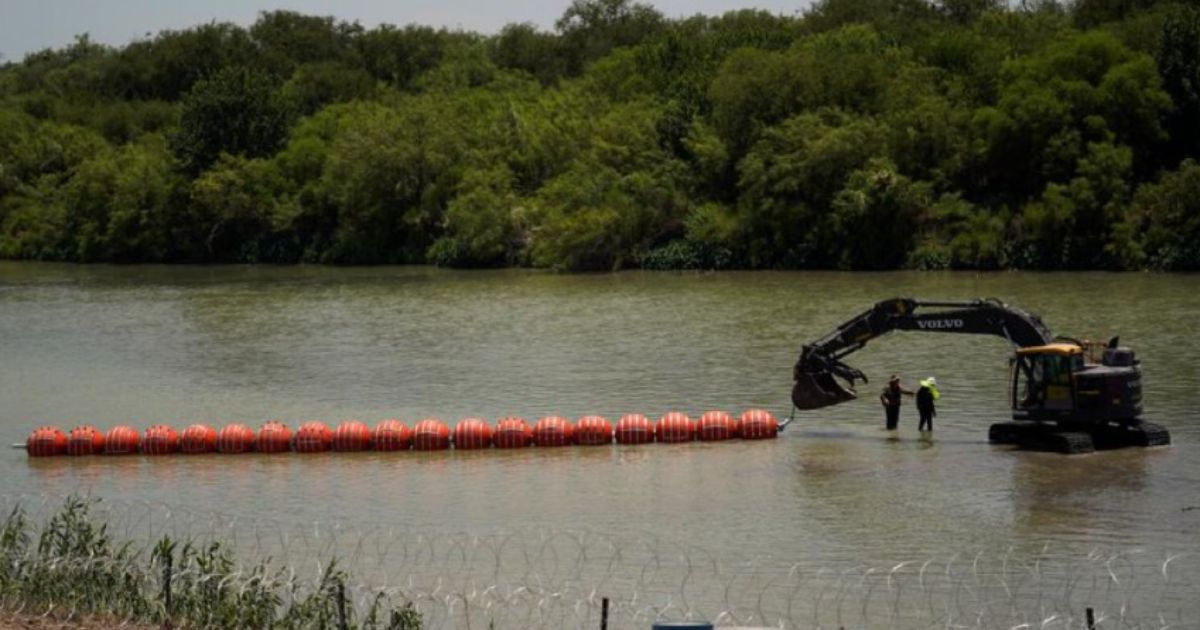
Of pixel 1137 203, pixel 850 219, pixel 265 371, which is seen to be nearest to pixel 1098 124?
pixel 1137 203

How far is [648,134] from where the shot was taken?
10269 cm

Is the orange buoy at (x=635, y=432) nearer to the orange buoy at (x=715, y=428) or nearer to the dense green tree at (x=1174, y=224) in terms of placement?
the orange buoy at (x=715, y=428)

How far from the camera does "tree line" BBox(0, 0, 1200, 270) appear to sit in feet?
276

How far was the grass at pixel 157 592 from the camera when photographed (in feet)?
64.7

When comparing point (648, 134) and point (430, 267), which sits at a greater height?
point (648, 134)

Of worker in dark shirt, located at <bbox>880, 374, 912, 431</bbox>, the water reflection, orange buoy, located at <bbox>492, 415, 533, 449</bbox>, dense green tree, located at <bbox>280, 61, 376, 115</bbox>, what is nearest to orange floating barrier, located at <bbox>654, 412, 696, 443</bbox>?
the water reflection

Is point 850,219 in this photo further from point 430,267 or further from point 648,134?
point 430,267

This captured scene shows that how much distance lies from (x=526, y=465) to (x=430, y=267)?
70.3 metres

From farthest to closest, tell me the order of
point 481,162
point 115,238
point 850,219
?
point 115,238
point 481,162
point 850,219

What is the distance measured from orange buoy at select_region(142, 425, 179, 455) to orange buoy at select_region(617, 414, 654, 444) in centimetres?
1016

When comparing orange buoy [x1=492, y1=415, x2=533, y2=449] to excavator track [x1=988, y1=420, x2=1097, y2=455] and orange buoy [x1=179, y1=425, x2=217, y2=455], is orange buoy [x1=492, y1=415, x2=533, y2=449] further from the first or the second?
excavator track [x1=988, y1=420, x2=1097, y2=455]

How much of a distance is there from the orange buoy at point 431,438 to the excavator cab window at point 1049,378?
1258 cm

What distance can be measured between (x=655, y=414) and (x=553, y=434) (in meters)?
5.19

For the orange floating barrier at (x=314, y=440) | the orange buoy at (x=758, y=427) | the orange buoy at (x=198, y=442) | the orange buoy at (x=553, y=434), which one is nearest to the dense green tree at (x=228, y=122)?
the orange buoy at (x=198, y=442)
